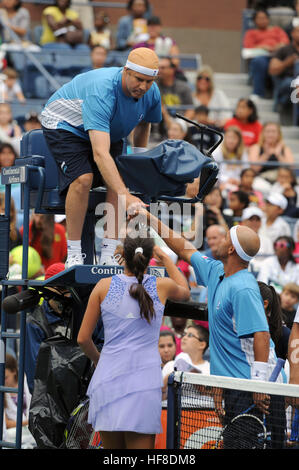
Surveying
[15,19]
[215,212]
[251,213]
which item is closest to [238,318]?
[215,212]

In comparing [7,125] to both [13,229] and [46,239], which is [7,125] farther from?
[13,229]

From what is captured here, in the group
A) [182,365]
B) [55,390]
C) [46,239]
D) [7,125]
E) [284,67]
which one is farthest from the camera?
[284,67]

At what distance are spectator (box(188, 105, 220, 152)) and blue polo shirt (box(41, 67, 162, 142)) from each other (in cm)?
559

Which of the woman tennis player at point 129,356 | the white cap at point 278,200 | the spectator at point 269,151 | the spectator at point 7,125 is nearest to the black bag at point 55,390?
the woman tennis player at point 129,356

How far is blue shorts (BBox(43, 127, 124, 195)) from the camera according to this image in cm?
621

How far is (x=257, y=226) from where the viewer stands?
34.7 feet

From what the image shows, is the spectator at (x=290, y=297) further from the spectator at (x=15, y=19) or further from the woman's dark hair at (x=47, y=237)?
the spectator at (x=15, y=19)

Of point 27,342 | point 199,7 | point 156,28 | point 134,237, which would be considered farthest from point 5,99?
point 134,237

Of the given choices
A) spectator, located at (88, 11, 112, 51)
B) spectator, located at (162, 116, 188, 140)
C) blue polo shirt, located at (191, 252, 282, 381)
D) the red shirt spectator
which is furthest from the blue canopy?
spectator, located at (88, 11, 112, 51)

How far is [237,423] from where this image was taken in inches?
198

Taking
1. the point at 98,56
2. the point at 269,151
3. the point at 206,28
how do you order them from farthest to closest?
the point at 206,28 < the point at 98,56 < the point at 269,151

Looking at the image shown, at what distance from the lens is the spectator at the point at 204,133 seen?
12180mm

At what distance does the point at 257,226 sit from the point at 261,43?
22.8 ft
